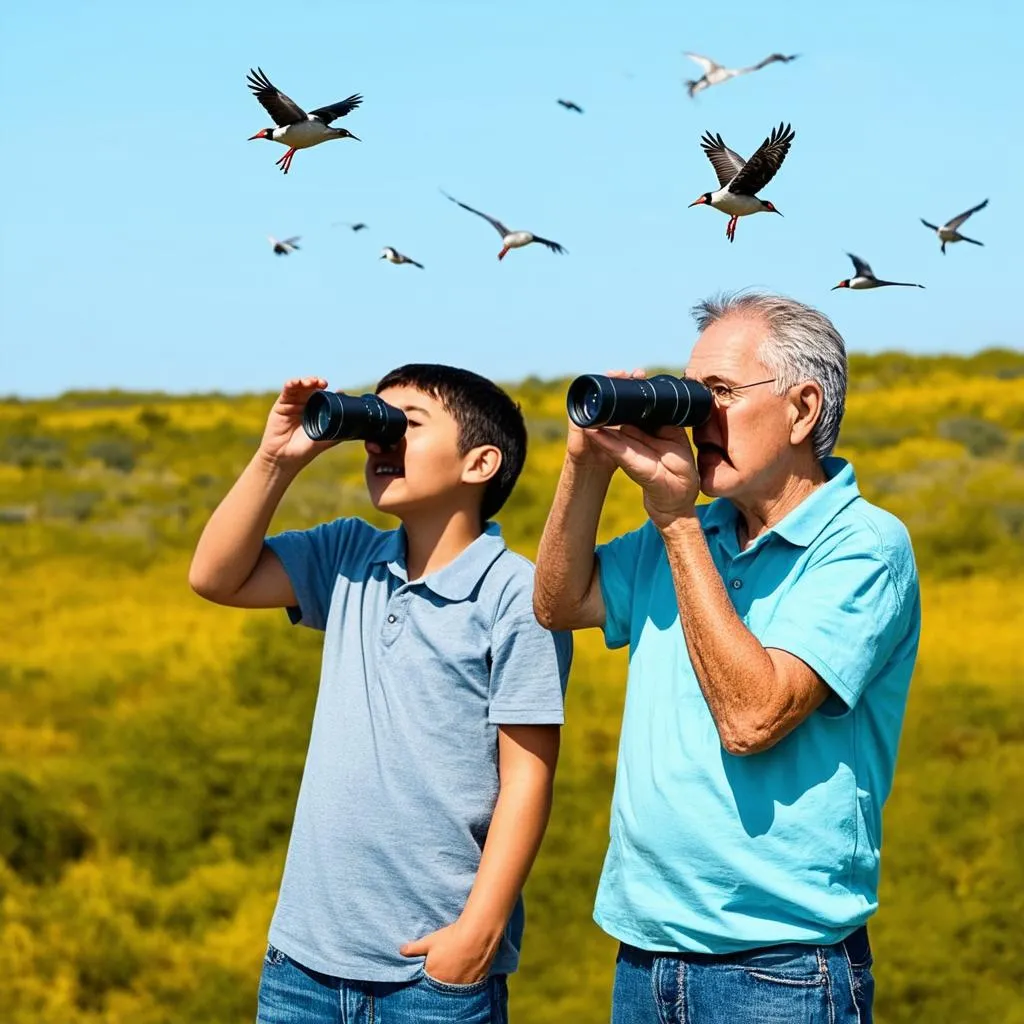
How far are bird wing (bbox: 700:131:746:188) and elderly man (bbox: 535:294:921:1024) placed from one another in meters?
0.23

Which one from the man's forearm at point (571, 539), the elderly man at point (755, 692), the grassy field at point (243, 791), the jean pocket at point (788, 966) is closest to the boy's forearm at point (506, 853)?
the elderly man at point (755, 692)

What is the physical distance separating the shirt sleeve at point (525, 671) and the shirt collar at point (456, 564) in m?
0.10

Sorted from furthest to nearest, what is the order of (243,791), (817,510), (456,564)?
(243,791), (456,564), (817,510)

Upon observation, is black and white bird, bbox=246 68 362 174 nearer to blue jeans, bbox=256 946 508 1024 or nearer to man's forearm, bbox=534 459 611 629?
man's forearm, bbox=534 459 611 629

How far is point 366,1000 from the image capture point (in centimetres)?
255

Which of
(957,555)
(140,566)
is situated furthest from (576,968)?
(140,566)

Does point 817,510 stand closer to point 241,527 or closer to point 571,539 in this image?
point 571,539

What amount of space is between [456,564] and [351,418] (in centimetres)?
31

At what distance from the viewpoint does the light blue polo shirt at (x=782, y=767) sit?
2.21 meters

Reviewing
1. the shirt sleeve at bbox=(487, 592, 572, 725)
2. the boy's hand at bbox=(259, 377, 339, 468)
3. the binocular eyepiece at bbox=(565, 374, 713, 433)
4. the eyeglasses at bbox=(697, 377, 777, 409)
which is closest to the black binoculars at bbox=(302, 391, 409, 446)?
the boy's hand at bbox=(259, 377, 339, 468)

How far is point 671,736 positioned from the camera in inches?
90.9

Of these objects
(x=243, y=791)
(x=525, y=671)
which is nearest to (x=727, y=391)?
(x=525, y=671)

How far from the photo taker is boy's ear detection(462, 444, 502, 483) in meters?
2.84

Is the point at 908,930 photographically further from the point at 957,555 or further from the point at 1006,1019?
the point at 957,555
